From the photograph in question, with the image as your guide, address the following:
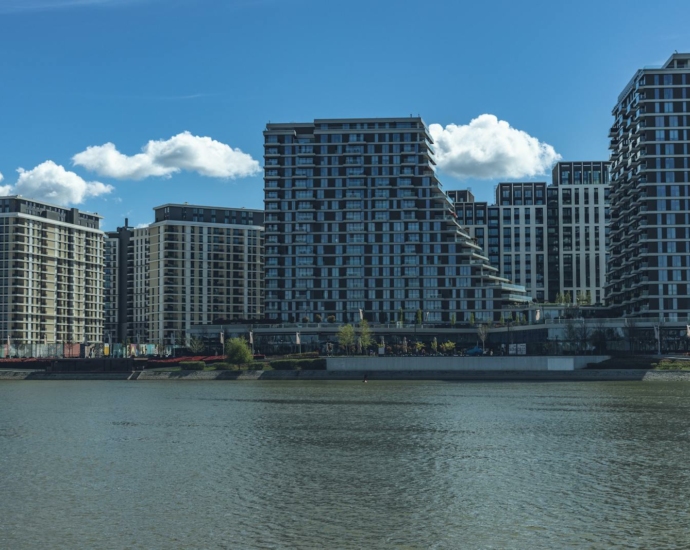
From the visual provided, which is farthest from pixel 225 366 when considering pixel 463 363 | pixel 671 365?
pixel 671 365

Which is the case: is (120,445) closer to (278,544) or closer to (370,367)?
(278,544)

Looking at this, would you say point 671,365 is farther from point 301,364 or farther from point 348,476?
point 348,476

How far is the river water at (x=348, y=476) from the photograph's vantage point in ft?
104

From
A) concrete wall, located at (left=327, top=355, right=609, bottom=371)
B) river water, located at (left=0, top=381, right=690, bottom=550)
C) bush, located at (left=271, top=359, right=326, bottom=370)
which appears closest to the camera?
river water, located at (left=0, top=381, right=690, bottom=550)

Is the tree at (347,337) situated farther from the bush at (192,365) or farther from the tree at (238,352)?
the bush at (192,365)

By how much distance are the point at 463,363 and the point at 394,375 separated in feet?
37.9

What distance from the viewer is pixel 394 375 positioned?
5620 inches

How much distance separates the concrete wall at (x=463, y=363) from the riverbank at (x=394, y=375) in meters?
1.03

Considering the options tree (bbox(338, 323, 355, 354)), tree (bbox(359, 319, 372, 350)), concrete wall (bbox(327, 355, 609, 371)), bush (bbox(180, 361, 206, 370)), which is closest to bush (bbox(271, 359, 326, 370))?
concrete wall (bbox(327, 355, 609, 371))

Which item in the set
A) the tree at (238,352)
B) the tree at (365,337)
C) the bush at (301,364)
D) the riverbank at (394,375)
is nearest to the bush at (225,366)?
the tree at (238,352)

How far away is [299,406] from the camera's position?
287 ft

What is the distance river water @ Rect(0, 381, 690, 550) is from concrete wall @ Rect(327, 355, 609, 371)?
51269mm

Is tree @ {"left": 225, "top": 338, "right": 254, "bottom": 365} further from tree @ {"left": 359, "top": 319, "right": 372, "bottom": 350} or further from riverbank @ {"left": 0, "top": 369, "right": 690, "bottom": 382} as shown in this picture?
tree @ {"left": 359, "top": 319, "right": 372, "bottom": 350}

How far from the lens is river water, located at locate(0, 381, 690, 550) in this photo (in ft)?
104
